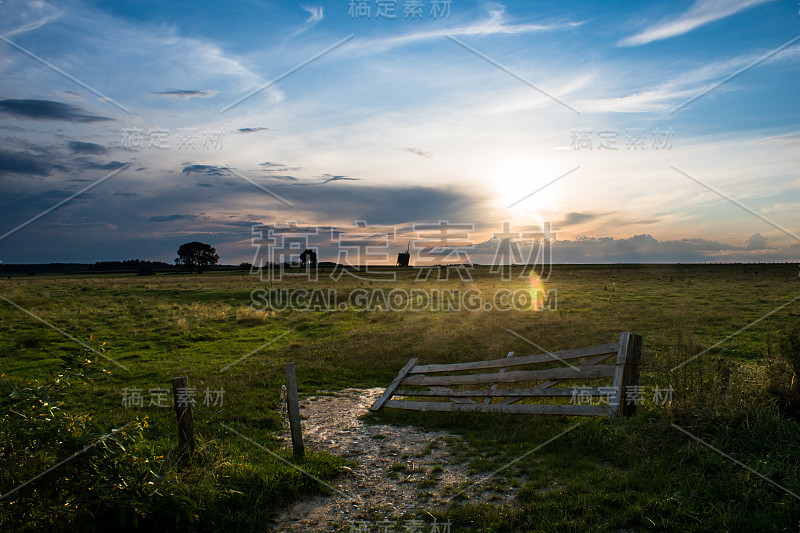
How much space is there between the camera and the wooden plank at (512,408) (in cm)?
846

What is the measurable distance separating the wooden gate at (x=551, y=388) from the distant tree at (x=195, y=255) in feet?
404

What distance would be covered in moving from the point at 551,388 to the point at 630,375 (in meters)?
1.66

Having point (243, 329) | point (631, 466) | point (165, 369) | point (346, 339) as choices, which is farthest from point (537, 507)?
point (243, 329)

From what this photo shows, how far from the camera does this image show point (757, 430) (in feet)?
21.7

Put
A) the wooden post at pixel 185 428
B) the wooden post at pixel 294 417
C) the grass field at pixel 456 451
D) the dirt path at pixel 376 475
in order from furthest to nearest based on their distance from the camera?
1. the wooden post at pixel 294 417
2. the wooden post at pixel 185 428
3. the dirt path at pixel 376 475
4. the grass field at pixel 456 451

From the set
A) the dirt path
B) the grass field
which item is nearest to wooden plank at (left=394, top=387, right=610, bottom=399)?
the grass field

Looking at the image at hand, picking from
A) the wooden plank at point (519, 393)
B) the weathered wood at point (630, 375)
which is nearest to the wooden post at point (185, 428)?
the wooden plank at point (519, 393)

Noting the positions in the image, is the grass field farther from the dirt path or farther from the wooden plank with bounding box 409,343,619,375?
the wooden plank with bounding box 409,343,619,375

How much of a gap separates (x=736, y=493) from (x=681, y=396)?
2685mm

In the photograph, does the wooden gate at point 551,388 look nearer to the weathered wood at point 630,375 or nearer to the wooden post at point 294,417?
the weathered wood at point 630,375

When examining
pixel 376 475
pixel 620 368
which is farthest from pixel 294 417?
pixel 620 368

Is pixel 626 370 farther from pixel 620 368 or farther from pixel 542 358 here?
pixel 542 358

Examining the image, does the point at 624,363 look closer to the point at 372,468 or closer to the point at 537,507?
the point at 537,507

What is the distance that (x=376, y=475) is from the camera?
733cm
